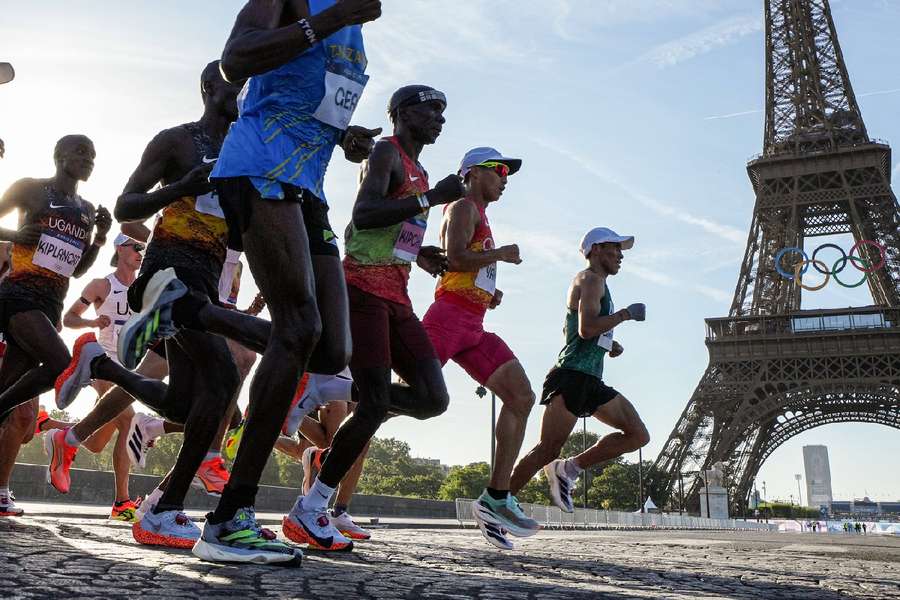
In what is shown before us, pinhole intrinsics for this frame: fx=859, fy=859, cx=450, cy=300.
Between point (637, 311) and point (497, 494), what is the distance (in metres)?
1.50

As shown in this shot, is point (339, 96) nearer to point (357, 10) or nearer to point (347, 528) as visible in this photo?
point (357, 10)

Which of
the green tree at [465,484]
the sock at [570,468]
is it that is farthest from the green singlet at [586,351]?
the green tree at [465,484]

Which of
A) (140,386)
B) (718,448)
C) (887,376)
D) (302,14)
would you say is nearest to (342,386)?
(140,386)

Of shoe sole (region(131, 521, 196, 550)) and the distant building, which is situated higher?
the distant building

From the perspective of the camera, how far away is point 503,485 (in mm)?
5184

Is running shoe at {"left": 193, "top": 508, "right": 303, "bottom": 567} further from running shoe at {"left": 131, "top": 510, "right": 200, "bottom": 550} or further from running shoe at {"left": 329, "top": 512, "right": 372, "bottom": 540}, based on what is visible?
running shoe at {"left": 329, "top": 512, "right": 372, "bottom": 540}

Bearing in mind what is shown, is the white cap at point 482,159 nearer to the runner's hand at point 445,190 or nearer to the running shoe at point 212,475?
the runner's hand at point 445,190

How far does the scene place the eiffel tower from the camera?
4025 cm

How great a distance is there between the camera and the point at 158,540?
3482 millimetres

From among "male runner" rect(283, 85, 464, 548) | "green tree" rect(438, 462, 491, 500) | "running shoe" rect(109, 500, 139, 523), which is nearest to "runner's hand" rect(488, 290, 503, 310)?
"male runner" rect(283, 85, 464, 548)

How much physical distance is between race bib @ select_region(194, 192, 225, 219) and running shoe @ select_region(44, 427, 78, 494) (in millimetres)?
2318

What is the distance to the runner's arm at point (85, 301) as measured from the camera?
20.5 feet

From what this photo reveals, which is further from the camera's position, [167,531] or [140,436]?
[140,436]

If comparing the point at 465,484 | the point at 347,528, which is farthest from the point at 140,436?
the point at 465,484
